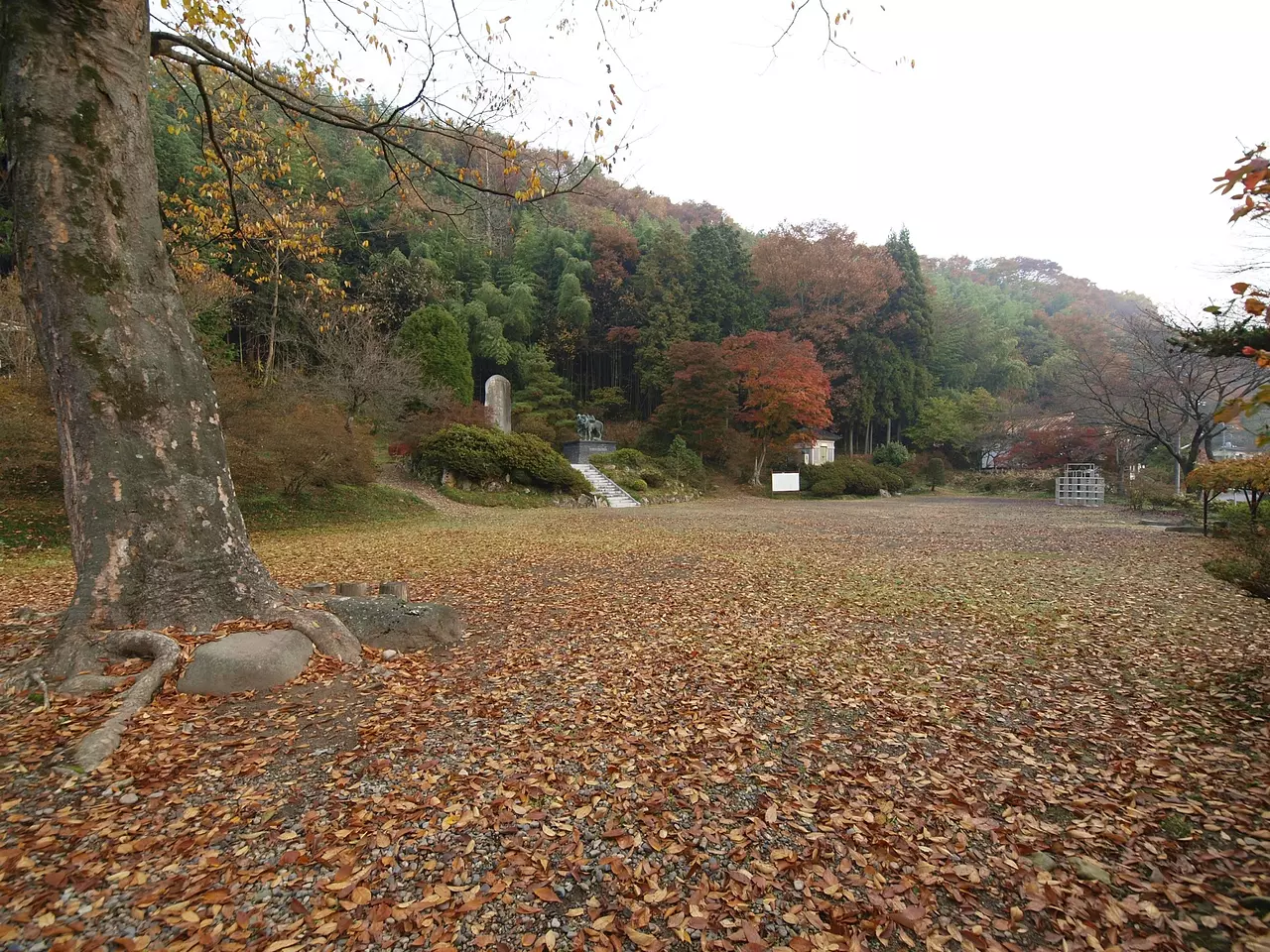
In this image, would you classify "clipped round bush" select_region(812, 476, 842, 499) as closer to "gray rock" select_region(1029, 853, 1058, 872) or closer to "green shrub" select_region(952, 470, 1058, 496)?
"green shrub" select_region(952, 470, 1058, 496)

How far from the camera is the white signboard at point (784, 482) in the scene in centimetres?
2272

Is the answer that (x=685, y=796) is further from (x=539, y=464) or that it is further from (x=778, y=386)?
(x=778, y=386)

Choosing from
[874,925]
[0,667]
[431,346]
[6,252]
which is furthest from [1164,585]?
[6,252]

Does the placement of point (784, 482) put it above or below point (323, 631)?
above

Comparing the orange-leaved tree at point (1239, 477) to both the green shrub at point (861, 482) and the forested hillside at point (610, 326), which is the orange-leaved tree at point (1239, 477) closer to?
the green shrub at point (861, 482)

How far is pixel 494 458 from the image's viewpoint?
16312 millimetres

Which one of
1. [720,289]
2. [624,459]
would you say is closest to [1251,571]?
[624,459]

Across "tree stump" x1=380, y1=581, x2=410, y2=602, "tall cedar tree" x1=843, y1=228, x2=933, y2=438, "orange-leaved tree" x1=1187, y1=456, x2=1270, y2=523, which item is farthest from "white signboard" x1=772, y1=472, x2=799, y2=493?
"tree stump" x1=380, y1=581, x2=410, y2=602

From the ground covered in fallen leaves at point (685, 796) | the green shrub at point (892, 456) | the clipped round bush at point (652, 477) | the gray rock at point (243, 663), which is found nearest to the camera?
the ground covered in fallen leaves at point (685, 796)

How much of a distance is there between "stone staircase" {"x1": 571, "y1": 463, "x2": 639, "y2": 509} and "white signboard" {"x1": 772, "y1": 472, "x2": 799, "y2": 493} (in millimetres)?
6599

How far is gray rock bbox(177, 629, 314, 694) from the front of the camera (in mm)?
2996

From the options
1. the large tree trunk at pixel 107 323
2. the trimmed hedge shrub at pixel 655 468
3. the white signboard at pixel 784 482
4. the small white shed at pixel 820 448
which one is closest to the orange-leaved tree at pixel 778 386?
the white signboard at pixel 784 482

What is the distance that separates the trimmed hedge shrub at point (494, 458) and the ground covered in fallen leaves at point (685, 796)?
11.9 m

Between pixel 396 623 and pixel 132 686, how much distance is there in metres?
1.42
